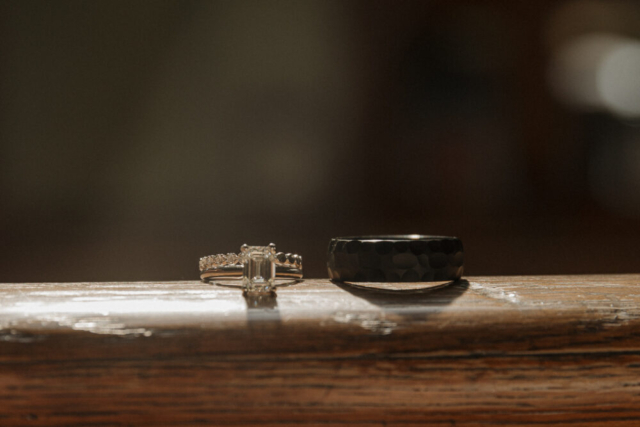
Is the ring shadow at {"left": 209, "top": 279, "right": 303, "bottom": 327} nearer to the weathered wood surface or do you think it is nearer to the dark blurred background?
the weathered wood surface

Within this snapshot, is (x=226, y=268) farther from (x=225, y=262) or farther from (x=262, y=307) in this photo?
(x=262, y=307)

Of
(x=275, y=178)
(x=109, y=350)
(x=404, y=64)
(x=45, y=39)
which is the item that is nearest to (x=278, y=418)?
(x=109, y=350)

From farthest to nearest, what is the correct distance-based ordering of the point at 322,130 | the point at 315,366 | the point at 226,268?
1. the point at 322,130
2. the point at 226,268
3. the point at 315,366

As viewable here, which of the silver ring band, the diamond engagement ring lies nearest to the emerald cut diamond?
the diamond engagement ring

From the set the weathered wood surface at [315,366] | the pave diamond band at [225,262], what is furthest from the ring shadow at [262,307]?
the pave diamond band at [225,262]

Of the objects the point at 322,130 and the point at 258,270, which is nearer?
the point at 258,270

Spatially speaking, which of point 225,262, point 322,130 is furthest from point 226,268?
point 322,130

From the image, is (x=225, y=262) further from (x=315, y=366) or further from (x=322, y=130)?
(x=322, y=130)

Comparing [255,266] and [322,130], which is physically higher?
[322,130]

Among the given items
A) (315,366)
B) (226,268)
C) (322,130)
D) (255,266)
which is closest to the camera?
(315,366)
